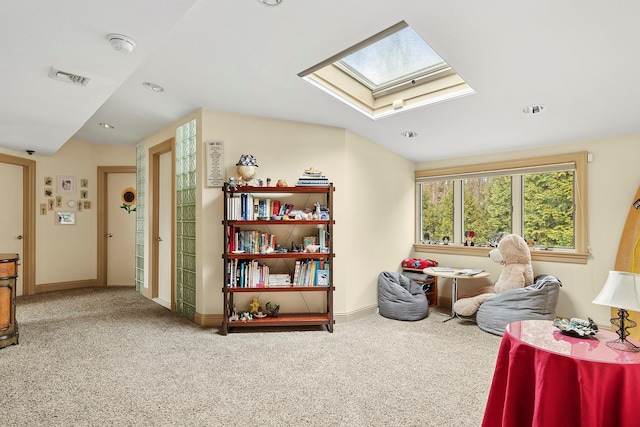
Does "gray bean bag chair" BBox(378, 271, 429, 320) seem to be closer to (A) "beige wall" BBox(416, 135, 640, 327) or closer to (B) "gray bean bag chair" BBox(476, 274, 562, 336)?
(B) "gray bean bag chair" BBox(476, 274, 562, 336)

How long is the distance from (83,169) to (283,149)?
429cm

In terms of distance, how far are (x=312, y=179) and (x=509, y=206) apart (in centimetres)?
262

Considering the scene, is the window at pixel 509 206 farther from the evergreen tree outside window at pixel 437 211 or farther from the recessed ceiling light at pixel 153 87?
the recessed ceiling light at pixel 153 87

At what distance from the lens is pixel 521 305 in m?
3.63

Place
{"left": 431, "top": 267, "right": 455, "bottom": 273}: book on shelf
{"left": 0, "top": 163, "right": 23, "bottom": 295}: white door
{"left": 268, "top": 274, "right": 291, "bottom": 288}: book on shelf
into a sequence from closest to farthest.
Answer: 1. {"left": 268, "top": 274, "right": 291, "bottom": 288}: book on shelf
2. {"left": 431, "top": 267, "right": 455, "bottom": 273}: book on shelf
3. {"left": 0, "top": 163, "right": 23, "bottom": 295}: white door

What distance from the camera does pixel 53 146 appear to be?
198 inches

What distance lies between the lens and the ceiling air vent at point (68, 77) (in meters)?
2.62

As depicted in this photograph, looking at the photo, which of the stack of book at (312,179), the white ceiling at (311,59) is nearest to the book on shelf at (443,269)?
the white ceiling at (311,59)

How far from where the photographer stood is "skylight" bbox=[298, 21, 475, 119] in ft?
9.78

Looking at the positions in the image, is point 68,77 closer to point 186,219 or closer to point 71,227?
point 186,219

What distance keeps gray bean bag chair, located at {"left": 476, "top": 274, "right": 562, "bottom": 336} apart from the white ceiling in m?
1.64

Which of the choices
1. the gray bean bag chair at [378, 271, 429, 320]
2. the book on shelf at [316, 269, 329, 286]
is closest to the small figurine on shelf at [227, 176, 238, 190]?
the book on shelf at [316, 269, 329, 286]

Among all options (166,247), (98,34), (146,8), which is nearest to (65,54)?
(98,34)

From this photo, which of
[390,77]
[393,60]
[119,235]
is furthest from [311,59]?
[119,235]
